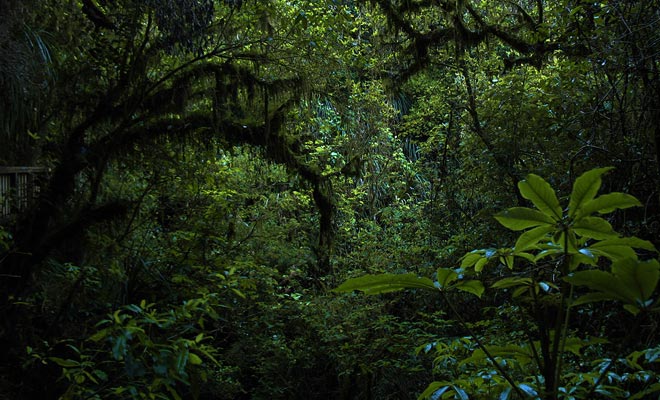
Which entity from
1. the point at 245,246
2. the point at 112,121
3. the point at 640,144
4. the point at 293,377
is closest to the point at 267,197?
the point at 245,246

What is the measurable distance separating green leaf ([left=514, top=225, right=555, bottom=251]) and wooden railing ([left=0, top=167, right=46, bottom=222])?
18.0 ft

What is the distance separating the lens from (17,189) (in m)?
5.50

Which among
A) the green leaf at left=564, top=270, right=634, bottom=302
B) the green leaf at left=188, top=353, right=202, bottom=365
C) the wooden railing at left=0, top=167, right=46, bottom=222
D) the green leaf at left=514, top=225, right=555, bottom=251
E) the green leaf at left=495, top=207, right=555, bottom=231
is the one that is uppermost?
the wooden railing at left=0, top=167, right=46, bottom=222

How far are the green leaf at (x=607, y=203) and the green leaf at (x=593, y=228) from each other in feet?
0.07

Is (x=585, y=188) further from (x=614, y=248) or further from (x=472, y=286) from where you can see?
(x=472, y=286)

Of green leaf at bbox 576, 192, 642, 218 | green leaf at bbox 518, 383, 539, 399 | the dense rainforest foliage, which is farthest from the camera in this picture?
the dense rainforest foliage

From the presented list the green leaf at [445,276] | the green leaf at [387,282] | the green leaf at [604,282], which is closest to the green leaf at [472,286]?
the green leaf at [445,276]

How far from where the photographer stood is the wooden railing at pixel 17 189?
5324mm

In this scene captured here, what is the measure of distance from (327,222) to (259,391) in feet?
8.49

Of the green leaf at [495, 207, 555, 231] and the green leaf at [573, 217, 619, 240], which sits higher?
the green leaf at [495, 207, 555, 231]

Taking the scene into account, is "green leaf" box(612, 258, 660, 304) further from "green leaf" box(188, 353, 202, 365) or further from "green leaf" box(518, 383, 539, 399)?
"green leaf" box(188, 353, 202, 365)

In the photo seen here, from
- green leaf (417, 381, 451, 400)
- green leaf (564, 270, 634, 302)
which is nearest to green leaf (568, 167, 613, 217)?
green leaf (564, 270, 634, 302)

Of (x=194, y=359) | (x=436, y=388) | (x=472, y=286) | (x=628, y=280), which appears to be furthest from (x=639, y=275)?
(x=194, y=359)

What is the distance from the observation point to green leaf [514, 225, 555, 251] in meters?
1.07
